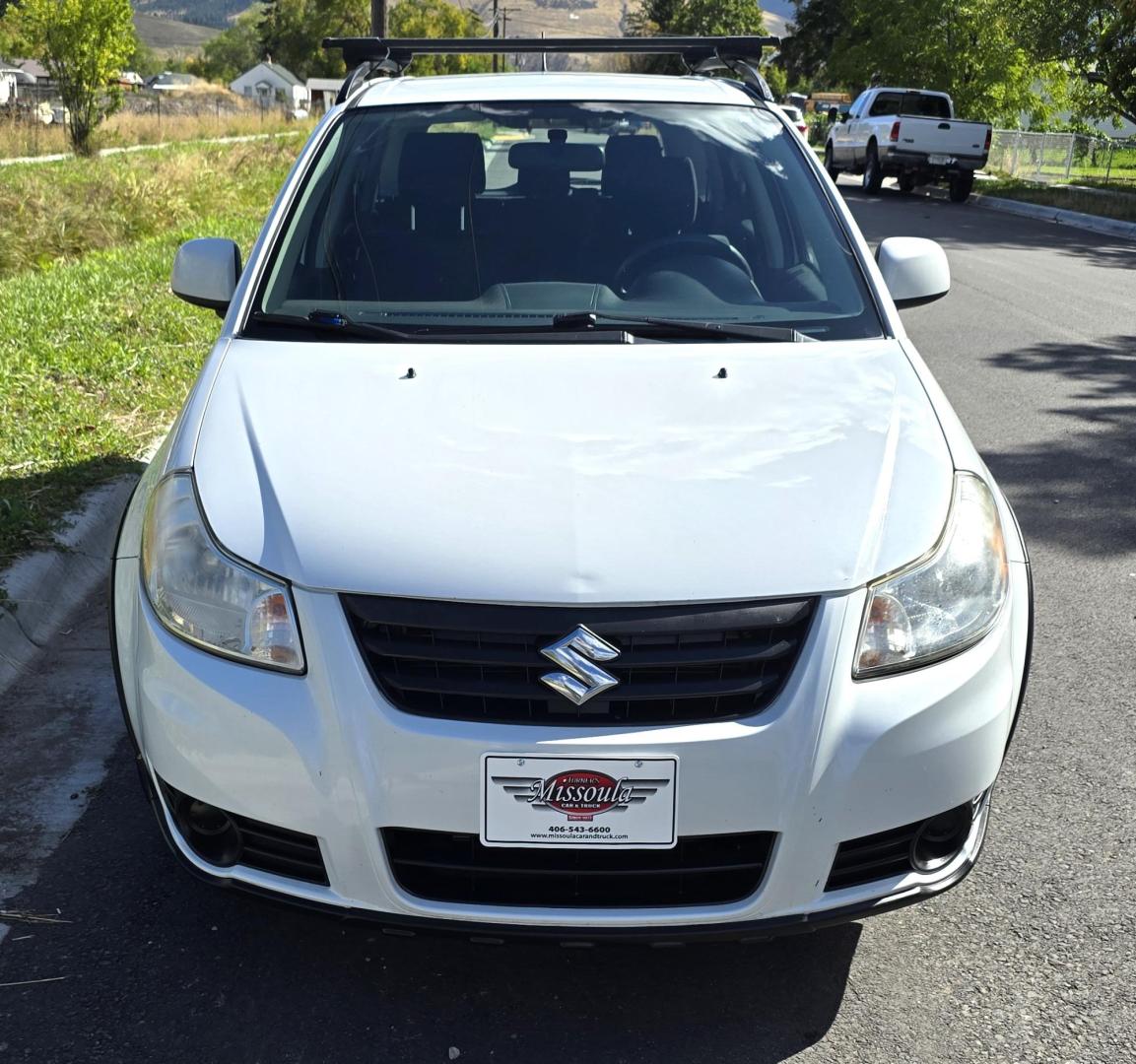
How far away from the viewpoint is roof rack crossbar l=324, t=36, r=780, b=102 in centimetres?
464

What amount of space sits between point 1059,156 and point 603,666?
31.8 meters

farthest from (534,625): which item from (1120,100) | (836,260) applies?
(1120,100)

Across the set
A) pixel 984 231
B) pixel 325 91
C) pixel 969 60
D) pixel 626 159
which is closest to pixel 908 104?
pixel 969 60

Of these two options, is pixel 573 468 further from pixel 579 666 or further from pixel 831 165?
pixel 831 165

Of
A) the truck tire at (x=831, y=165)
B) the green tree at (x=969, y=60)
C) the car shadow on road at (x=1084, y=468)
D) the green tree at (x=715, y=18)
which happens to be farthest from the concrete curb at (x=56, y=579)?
the green tree at (x=715, y=18)

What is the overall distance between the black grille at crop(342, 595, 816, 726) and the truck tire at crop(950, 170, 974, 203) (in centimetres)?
2449

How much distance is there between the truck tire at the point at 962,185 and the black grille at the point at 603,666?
24490 mm

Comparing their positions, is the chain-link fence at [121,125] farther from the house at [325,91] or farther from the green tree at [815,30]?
the green tree at [815,30]

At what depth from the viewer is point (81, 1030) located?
2.46 metres

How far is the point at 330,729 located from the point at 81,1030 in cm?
78

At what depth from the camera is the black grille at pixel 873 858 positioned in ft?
7.70

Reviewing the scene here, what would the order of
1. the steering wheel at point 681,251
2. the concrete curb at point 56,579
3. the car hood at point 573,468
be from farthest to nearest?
the concrete curb at point 56,579 < the steering wheel at point 681,251 < the car hood at point 573,468

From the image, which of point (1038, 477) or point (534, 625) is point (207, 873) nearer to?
point (534, 625)

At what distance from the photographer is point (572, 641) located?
2.25 meters
